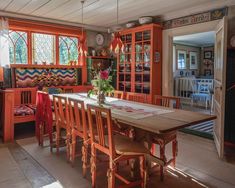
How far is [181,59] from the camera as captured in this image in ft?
26.5

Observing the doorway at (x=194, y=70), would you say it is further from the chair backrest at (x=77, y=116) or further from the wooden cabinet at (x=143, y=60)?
the chair backrest at (x=77, y=116)

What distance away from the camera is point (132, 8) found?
3.90 metres

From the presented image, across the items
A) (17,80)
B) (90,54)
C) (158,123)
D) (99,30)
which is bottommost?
(158,123)

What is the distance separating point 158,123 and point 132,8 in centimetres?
265

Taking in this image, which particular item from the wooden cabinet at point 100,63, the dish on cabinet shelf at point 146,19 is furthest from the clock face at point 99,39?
the dish on cabinet shelf at point 146,19

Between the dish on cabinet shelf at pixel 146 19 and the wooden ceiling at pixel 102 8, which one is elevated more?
the wooden ceiling at pixel 102 8

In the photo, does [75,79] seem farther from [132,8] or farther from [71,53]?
[132,8]

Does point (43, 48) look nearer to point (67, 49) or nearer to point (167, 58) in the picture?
point (67, 49)

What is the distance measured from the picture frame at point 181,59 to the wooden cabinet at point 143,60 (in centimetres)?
358

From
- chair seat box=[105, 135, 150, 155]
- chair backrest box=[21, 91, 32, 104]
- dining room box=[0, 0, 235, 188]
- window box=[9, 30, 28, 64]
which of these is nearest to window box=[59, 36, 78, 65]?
dining room box=[0, 0, 235, 188]

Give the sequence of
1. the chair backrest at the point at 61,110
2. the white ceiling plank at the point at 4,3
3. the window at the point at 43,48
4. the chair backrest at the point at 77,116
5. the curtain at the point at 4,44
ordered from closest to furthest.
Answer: the chair backrest at the point at 77,116, the chair backrest at the point at 61,110, the white ceiling plank at the point at 4,3, the curtain at the point at 4,44, the window at the point at 43,48

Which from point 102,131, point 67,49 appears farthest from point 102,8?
point 102,131

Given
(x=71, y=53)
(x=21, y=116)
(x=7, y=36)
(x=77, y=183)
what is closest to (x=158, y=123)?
(x=77, y=183)

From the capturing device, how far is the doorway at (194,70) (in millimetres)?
6746
